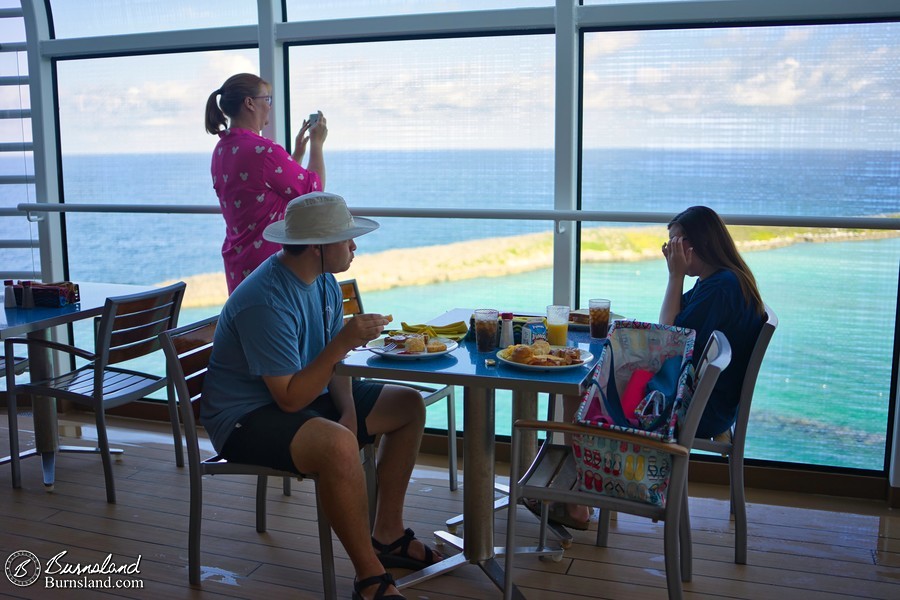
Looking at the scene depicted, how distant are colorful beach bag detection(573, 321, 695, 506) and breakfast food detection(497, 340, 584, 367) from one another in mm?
79

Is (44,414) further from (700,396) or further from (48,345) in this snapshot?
(700,396)

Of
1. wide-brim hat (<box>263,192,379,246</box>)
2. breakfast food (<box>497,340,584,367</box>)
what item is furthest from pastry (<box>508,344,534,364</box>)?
wide-brim hat (<box>263,192,379,246</box>)

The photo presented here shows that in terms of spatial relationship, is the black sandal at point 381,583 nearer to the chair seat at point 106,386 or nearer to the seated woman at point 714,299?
the seated woman at point 714,299

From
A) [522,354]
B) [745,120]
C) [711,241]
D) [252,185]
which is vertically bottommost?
[522,354]

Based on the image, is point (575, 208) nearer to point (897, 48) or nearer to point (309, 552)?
point (897, 48)

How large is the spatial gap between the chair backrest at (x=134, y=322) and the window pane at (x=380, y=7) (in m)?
1.44

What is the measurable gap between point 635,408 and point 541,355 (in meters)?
0.30

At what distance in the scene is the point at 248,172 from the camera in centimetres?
336

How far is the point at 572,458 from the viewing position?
2521 millimetres

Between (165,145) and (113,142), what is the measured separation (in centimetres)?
32

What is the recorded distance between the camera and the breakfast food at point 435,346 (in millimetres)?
2469

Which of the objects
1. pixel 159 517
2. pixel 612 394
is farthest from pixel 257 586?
pixel 612 394

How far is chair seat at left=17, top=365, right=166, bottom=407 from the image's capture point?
327cm

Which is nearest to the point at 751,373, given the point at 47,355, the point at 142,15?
the point at 47,355
